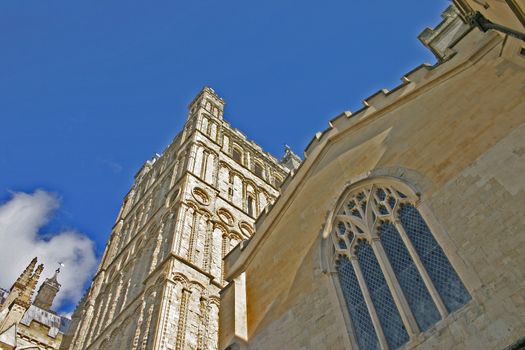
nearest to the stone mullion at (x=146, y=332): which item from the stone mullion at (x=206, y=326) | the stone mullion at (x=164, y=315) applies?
the stone mullion at (x=164, y=315)

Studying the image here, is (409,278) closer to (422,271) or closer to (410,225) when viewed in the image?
(422,271)

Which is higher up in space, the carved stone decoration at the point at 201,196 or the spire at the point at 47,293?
the spire at the point at 47,293

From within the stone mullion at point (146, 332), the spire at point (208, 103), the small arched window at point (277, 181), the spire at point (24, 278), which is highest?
the spire at point (208, 103)

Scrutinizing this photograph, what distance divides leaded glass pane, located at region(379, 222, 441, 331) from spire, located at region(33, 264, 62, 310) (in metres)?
40.3

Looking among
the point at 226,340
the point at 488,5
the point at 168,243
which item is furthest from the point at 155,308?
the point at 488,5

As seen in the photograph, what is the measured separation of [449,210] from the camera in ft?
22.1

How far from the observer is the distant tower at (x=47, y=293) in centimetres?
4106

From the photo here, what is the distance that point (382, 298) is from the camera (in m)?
7.18

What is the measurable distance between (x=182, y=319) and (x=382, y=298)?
9.23m

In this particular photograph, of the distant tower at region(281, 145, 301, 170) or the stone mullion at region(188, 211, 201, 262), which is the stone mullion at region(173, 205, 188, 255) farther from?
the distant tower at region(281, 145, 301, 170)

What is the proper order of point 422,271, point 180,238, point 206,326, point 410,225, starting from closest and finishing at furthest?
point 422,271
point 410,225
point 206,326
point 180,238

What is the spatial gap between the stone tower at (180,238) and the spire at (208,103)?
109mm

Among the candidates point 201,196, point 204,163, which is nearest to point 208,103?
point 204,163

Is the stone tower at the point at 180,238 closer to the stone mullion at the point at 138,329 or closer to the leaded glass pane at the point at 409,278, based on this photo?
the stone mullion at the point at 138,329
